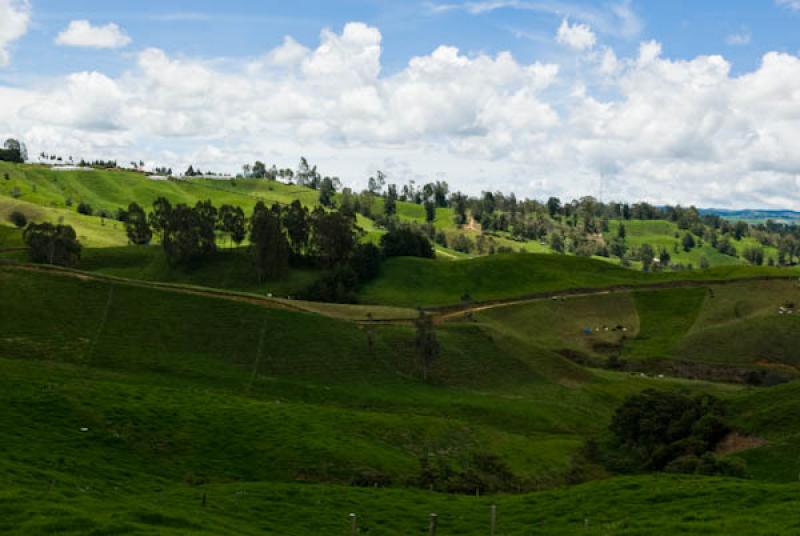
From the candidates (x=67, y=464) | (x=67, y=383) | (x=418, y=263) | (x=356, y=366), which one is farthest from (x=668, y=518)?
(x=418, y=263)

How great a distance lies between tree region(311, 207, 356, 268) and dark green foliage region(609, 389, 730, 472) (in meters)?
104

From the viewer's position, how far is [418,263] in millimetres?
182750

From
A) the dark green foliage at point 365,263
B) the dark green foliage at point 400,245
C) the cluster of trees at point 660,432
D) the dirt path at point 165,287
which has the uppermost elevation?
the dark green foliage at point 400,245

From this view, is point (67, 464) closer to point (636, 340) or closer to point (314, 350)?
point (314, 350)

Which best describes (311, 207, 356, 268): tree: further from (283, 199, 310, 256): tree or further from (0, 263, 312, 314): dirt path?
(0, 263, 312, 314): dirt path

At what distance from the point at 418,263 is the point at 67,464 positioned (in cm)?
14646

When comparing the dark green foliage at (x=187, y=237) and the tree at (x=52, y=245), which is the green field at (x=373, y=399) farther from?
the tree at (x=52, y=245)

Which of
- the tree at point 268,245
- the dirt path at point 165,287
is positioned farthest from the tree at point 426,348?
the tree at point 268,245

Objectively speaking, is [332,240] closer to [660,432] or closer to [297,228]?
[297,228]

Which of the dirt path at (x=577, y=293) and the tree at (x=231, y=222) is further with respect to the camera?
the tree at (x=231, y=222)

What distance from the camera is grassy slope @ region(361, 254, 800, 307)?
520 ft

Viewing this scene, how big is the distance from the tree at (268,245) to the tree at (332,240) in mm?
11989

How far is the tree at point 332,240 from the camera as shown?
16862 centimetres

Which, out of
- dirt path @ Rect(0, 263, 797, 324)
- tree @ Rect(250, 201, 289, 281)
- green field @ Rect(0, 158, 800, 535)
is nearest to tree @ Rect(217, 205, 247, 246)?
green field @ Rect(0, 158, 800, 535)
